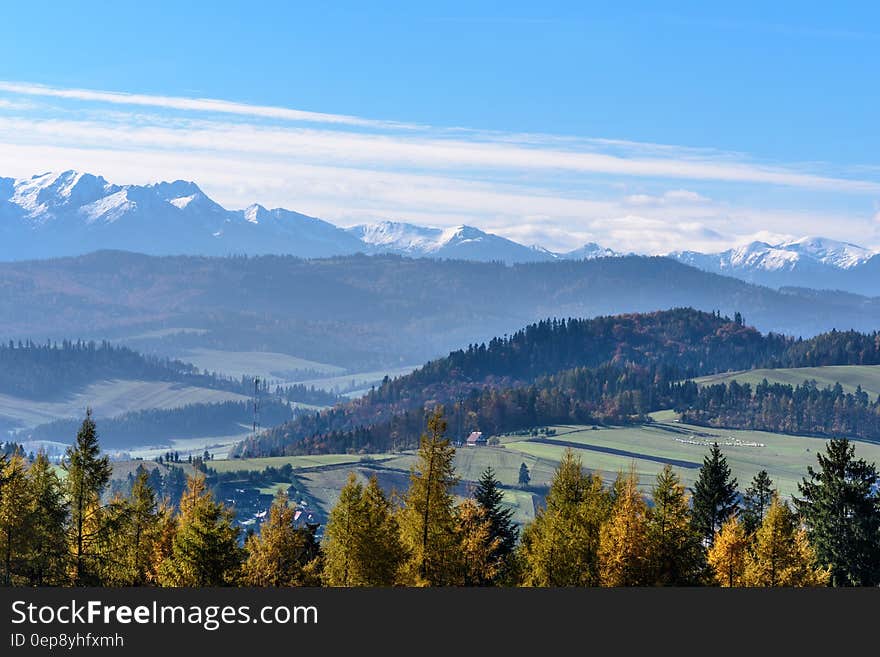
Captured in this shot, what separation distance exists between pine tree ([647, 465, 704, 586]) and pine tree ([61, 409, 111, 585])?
138 ft

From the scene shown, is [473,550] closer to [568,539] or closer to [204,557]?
[568,539]

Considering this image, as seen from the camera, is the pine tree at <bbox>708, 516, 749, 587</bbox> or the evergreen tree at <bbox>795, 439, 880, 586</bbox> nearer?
the pine tree at <bbox>708, 516, 749, 587</bbox>

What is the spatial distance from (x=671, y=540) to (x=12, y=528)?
48737mm

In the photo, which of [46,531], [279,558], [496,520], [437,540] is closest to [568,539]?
[437,540]

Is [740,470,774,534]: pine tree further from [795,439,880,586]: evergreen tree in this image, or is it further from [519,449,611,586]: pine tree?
[519,449,611,586]: pine tree

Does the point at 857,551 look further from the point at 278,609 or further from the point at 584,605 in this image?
the point at 278,609

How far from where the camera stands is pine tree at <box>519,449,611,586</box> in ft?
295

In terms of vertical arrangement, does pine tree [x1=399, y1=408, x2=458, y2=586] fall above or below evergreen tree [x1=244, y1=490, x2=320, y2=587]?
above

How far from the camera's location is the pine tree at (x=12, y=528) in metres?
90.1

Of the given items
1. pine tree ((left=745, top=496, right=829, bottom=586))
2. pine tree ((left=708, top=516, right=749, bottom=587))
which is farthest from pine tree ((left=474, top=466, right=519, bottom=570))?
pine tree ((left=745, top=496, right=829, bottom=586))

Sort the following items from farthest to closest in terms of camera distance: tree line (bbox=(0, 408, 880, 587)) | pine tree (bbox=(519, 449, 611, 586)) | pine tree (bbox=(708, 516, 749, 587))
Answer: pine tree (bbox=(708, 516, 749, 587)) → pine tree (bbox=(519, 449, 611, 586)) → tree line (bbox=(0, 408, 880, 587))

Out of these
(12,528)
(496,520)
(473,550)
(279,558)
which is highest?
(12,528)

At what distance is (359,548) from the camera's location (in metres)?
86.5

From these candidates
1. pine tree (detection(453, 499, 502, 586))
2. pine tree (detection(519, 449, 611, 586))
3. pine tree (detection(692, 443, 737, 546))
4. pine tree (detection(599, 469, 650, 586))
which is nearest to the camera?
pine tree (detection(599, 469, 650, 586))
